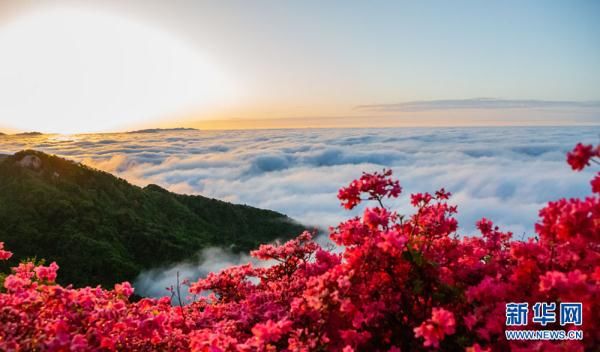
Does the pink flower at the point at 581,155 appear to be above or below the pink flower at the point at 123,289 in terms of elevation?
above

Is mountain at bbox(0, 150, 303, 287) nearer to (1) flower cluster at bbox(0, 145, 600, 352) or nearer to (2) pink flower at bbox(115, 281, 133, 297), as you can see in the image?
(2) pink flower at bbox(115, 281, 133, 297)

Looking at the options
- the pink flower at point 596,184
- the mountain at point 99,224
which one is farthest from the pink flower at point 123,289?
the mountain at point 99,224

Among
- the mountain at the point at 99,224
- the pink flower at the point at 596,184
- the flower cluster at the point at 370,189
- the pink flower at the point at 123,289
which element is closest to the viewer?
the pink flower at the point at 596,184

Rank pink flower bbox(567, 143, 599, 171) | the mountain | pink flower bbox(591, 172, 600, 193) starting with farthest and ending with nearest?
the mountain
pink flower bbox(591, 172, 600, 193)
pink flower bbox(567, 143, 599, 171)

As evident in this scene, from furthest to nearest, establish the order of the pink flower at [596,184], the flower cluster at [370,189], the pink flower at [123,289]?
the pink flower at [123,289] → the flower cluster at [370,189] → the pink flower at [596,184]

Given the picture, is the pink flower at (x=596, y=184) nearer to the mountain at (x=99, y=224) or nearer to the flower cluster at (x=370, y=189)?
the flower cluster at (x=370, y=189)

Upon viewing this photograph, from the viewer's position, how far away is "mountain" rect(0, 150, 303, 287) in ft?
132

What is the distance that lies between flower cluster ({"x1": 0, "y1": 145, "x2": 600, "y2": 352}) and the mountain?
35213 millimetres

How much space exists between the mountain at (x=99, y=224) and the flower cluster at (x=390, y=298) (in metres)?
35.2

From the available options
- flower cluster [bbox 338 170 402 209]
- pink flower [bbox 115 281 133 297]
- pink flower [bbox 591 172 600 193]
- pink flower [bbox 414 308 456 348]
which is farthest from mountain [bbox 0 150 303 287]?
pink flower [bbox 591 172 600 193]

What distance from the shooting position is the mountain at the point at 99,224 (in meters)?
40.2

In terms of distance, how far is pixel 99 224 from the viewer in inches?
1842

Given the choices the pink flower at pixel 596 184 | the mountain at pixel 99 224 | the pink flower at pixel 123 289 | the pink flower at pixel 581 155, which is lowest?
the mountain at pixel 99 224

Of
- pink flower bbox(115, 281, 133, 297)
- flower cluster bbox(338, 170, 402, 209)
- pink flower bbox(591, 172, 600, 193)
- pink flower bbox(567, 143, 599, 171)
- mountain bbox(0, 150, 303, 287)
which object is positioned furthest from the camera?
mountain bbox(0, 150, 303, 287)
